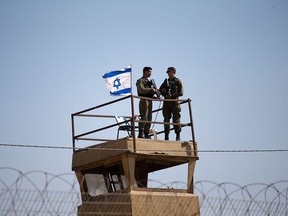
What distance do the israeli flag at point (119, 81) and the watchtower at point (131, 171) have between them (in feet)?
1.42

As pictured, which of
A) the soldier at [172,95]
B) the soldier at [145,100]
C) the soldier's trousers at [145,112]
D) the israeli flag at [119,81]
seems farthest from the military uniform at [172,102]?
the israeli flag at [119,81]

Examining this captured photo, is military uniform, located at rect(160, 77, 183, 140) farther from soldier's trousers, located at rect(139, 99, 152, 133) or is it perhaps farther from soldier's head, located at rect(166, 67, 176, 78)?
soldier's trousers, located at rect(139, 99, 152, 133)

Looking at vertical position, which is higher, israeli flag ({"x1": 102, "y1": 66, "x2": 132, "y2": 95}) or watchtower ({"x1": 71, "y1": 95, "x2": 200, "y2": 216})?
israeli flag ({"x1": 102, "y1": 66, "x2": 132, "y2": 95})

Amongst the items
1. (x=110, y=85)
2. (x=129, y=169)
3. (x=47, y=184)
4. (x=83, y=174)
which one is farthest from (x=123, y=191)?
(x=47, y=184)

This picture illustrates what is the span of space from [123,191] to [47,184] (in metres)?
5.94

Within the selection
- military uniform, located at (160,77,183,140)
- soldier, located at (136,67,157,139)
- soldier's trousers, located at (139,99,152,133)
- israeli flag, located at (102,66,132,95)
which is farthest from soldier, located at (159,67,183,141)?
israeli flag, located at (102,66,132,95)

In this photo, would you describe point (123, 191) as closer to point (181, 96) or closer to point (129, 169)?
point (129, 169)

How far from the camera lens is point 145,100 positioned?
15078 millimetres

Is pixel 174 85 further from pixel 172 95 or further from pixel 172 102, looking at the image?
pixel 172 102

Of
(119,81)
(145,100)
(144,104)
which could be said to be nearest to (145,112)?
(144,104)

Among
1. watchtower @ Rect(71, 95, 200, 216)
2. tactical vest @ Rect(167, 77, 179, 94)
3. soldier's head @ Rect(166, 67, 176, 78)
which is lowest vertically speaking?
watchtower @ Rect(71, 95, 200, 216)

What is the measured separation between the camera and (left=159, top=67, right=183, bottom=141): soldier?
1546 centimetres

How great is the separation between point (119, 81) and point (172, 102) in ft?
4.97

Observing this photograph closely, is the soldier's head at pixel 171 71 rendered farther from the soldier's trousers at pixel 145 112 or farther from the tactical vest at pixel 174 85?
the soldier's trousers at pixel 145 112
